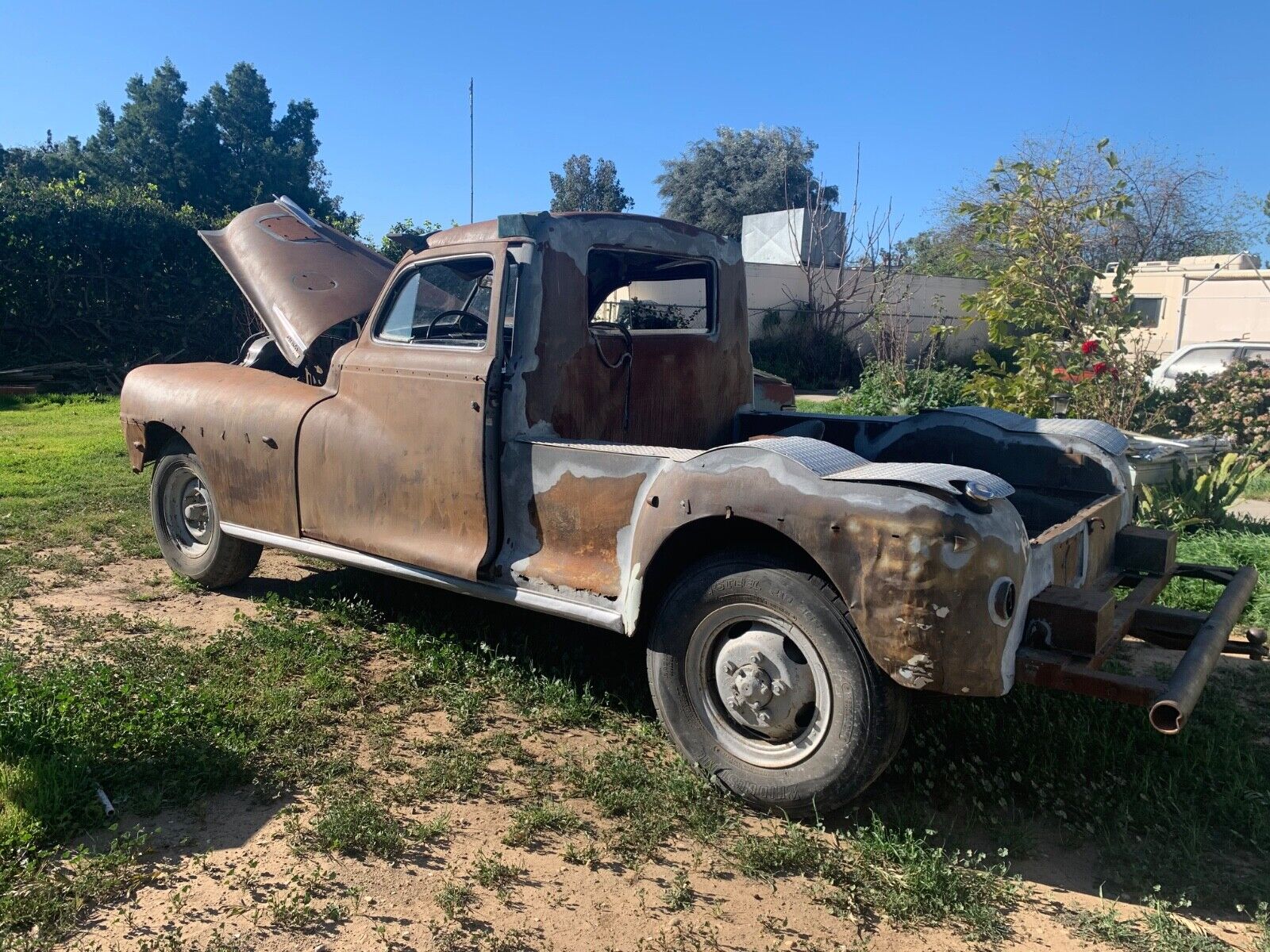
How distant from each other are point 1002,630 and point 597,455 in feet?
5.18

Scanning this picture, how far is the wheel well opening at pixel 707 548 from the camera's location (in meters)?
3.32

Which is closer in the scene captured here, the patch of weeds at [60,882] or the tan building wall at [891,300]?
the patch of weeds at [60,882]

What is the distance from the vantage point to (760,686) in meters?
3.29

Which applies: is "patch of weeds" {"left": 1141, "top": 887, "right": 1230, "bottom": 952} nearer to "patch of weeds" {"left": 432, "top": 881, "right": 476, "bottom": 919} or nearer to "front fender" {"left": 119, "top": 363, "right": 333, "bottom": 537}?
"patch of weeds" {"left": 432, "top": 881, "right": 476, "bottom": 919}

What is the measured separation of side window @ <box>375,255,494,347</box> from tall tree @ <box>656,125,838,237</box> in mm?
39207

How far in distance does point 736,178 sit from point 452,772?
44282 millimetres

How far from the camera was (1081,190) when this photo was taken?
8945 mm

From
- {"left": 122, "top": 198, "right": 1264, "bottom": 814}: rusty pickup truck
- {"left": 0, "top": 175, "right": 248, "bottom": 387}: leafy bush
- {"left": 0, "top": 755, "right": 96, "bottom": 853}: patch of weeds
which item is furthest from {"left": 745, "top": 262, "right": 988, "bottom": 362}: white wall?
{"left": 0, "top": 755, "right": 96, "bottom": 853}: patch of weeds

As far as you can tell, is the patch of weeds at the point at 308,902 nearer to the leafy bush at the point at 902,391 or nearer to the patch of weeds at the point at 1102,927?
the patch of weeds at the point at 1102,927

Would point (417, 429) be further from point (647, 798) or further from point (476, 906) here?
point (476, 906)

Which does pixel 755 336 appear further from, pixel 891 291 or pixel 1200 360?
pixel 1200 360

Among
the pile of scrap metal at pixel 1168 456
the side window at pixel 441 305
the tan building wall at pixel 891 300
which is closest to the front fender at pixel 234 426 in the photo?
the side window at pixel 441 305

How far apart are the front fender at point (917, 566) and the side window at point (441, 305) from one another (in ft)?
6.26

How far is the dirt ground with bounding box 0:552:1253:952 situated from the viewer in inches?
104
